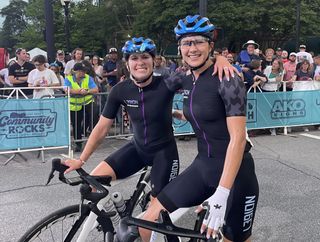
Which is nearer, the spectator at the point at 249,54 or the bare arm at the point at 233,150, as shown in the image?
the bare arm at the point at 233,150

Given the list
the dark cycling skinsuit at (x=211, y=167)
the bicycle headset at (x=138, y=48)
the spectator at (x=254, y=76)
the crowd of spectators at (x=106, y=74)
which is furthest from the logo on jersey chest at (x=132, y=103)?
the spectator at (x=254, y=76)

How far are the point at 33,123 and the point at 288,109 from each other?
6042 mm

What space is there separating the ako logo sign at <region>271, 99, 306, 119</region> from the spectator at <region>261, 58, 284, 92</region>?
399 millimetres

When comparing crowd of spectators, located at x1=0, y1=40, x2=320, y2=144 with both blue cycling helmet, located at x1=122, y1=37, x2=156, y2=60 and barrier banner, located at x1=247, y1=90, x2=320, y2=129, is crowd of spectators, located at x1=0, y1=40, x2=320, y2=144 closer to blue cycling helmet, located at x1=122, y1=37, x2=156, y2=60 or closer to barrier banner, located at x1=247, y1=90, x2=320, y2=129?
barrier banner, located at x1=247, y1=90, x2=320, y2=129

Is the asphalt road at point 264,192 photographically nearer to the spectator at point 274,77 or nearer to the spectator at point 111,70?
the spectator at point 274,77

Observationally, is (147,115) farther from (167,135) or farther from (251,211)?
(251,211)

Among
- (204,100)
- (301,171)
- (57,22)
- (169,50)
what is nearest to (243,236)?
(204,100)

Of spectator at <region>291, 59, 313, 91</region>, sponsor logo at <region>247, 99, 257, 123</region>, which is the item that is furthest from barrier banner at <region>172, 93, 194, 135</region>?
spectator at <region>291, 59, 313, 91</region>

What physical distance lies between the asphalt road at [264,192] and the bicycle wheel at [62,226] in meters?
1.58

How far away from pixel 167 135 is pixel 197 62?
1.11m

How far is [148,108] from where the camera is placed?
364 cm

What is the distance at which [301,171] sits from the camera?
6875 mm

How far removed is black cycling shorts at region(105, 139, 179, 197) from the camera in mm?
3623

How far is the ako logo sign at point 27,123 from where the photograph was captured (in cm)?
708
